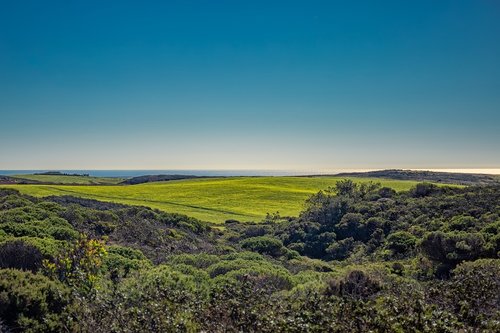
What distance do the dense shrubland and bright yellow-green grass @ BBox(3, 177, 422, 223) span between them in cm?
787

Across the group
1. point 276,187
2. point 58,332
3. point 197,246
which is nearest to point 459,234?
point 197,246

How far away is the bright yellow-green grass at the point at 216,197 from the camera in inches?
2163

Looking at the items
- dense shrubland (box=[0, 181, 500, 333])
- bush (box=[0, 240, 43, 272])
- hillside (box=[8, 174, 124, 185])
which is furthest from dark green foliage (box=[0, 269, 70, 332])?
hillside (box=[8, 174, 124, 185])

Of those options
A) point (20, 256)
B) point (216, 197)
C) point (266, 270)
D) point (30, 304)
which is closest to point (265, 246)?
point (266, 270)

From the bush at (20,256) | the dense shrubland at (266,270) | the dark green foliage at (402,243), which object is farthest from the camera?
the dark green foliage at (402,243)

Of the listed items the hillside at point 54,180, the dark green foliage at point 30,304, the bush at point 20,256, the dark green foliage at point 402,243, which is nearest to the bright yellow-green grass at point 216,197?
the hillside at point 54,180

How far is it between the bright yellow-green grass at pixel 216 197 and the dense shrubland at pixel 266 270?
7.87m

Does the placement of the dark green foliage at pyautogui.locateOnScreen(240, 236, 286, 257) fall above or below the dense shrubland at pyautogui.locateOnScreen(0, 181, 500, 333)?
below

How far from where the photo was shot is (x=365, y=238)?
111 ft

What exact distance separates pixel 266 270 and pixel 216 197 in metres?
49.1

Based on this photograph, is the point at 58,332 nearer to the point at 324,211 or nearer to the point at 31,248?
the point at 31,248

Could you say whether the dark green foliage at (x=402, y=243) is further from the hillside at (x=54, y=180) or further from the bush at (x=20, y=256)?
the hillside at (x=54, y=180)

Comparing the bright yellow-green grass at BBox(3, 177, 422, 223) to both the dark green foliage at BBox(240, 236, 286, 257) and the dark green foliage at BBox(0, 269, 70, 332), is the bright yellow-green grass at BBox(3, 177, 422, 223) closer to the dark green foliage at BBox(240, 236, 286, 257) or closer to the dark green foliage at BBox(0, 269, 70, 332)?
the dark green foliage at BBox(240, 236, 286, 257)

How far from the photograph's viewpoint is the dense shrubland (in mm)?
8344
